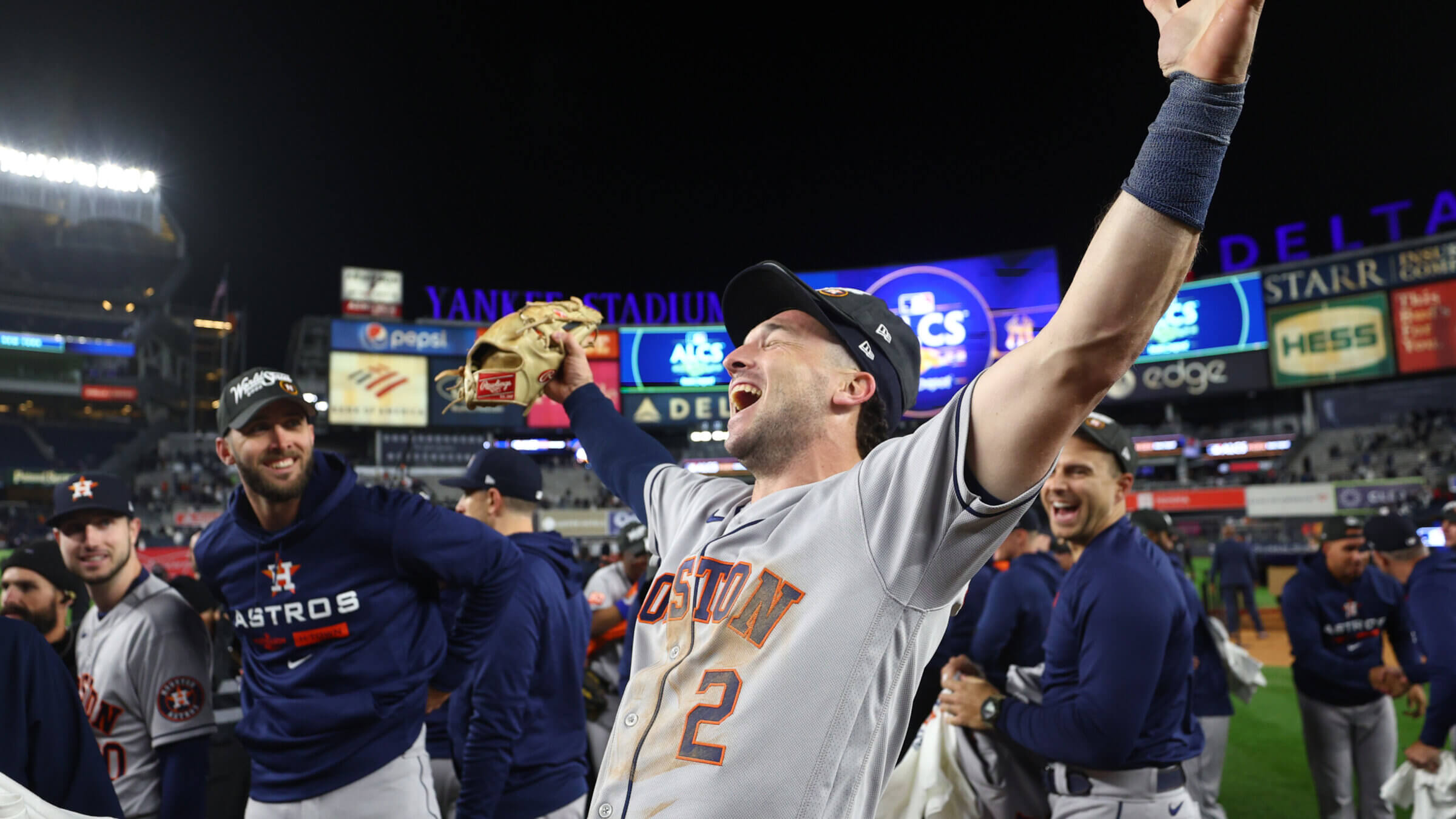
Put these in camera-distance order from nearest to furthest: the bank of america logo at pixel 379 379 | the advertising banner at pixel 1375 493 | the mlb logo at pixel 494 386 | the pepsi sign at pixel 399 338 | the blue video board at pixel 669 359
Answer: the mlb logo at pixel 494 386
the advertising banner at pixel 1375 493
the bank of america logo at pixel 379 379
the pepsi sign at pixel 399 338
the blue video board at pixel 669 359

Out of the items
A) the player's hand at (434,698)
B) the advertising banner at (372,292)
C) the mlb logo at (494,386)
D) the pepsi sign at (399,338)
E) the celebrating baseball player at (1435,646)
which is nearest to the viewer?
the mlb logo at (494,386)

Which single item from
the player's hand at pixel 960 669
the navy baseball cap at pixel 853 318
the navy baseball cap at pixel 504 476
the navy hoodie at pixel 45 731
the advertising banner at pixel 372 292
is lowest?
the player's hand at pixel 960 669

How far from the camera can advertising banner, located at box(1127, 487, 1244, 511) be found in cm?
2867

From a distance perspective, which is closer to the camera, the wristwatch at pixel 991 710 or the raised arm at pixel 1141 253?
the raised arm at pixel 1141 253

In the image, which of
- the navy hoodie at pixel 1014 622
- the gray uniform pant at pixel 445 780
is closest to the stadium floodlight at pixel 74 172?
the gray uniform pant at pixel 445 780

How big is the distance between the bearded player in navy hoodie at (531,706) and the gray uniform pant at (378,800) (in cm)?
16

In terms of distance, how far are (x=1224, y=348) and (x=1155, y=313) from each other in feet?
105

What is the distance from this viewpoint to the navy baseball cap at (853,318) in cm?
188

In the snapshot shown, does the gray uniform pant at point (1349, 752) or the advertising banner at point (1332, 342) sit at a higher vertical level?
the advertising banner at point (1332, 342)

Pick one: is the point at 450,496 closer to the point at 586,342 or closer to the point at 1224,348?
the point at 1224,348

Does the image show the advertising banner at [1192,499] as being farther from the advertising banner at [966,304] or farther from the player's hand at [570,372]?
the player's hand at [570,372]

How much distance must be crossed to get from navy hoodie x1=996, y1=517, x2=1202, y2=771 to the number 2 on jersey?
68.4 inches

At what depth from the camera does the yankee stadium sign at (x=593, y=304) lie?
36.8m

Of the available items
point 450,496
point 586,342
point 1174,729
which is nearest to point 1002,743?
point 1174,729
